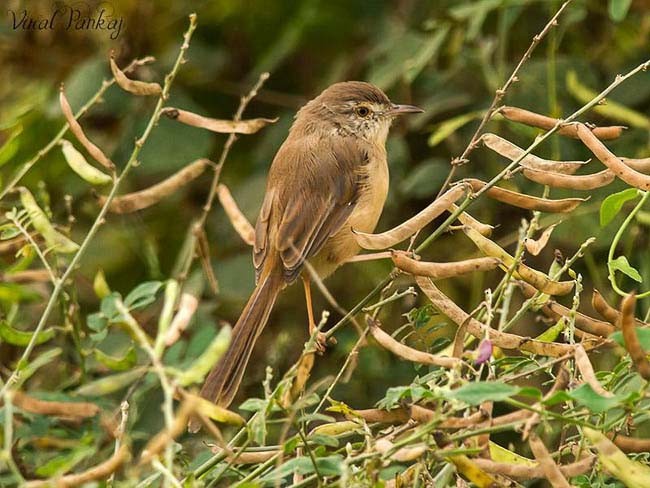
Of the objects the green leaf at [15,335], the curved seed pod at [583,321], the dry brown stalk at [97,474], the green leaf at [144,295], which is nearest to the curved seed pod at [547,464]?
the curved seed pod at [583,321]

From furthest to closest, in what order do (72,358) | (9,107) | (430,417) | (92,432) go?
(9,107)
(72,358)
(92,432)
(430,417)

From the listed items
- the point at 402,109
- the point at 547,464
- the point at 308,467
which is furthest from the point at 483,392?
the point at 402,109

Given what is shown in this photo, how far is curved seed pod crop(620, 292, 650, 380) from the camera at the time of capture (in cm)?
197

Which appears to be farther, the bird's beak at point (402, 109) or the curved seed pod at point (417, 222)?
the bird's beak at point (402, 109)

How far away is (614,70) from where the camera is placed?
194 inches

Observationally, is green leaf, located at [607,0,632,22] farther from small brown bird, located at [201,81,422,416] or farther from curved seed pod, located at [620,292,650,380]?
curved seed pod, located at [620,292,650,380]

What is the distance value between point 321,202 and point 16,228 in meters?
1.45

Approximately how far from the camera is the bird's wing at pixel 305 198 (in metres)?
4.11

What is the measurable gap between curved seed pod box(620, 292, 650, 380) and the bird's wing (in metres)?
2.05

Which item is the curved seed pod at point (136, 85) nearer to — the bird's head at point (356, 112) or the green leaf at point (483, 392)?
the green leaf at point (483, 392)

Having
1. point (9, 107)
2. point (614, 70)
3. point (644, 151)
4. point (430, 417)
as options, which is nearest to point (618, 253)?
point (644, 151)

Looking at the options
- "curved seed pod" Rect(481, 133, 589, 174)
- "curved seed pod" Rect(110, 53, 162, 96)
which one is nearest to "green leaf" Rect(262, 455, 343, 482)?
"curved seed pod" Rect(481, 133, 589, 174)

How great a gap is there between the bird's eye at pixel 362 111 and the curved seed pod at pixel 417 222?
220 centimetres

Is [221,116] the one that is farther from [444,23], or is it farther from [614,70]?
[614,70]
